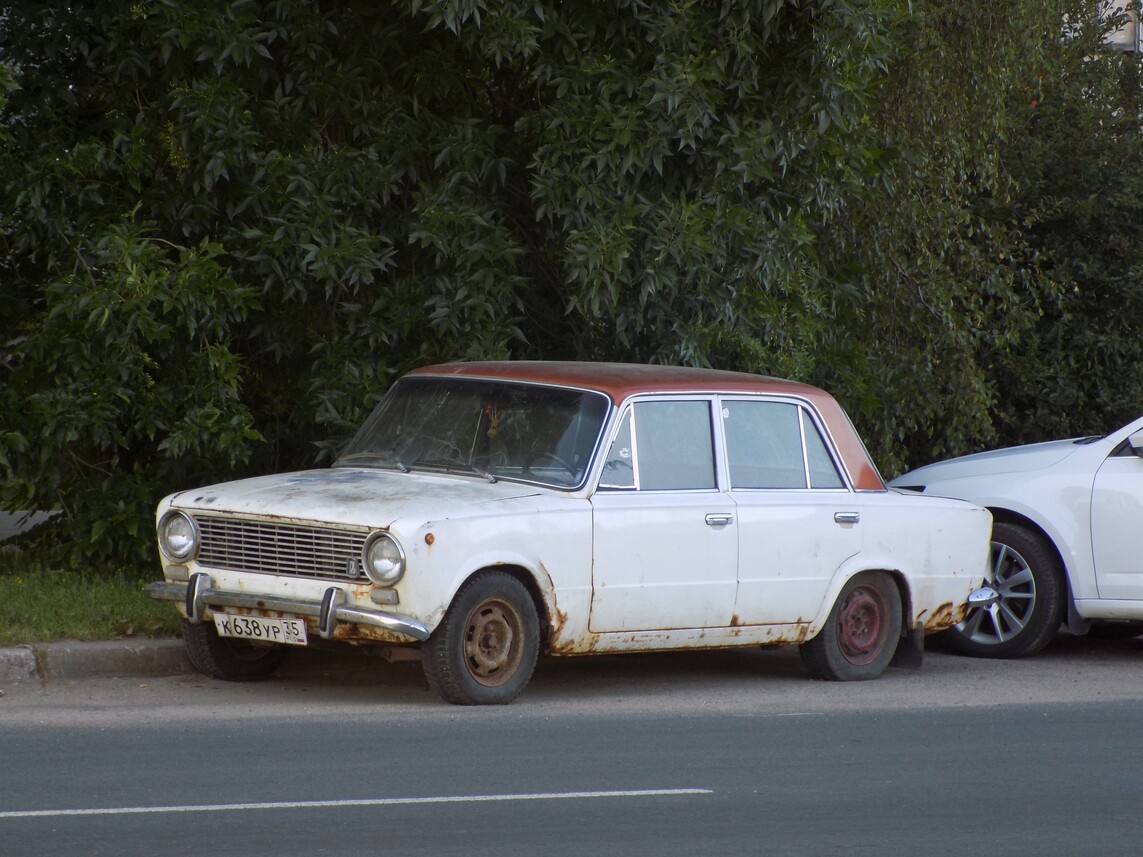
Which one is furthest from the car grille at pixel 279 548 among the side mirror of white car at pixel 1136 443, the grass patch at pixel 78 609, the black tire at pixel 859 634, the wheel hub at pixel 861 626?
the side mirror of white car at pixel 1136 443

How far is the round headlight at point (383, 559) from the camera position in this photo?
7973mm

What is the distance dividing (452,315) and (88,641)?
2937 mm

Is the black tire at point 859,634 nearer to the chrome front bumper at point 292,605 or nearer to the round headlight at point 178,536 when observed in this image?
the chrome front bumper at point 292,605

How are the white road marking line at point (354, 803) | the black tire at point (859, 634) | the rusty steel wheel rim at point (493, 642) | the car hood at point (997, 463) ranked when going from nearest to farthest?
1. the white road marking line at point (354, 803)
2. the rusty steel wheel rim at point (493, 642)
3. the black tire at point (859, 634)
4. the car hood at point (997, 463)

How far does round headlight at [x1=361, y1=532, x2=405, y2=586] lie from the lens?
7973 millimetres

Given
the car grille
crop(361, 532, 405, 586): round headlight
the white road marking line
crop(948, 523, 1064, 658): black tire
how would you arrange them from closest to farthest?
the white road marking line < crop(361, 532, 405, 586): round headlight < the car grille < crop(948, 523, 1064, 658): black tire

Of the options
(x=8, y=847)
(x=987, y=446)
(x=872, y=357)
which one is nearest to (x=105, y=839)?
(x=8, y=847)

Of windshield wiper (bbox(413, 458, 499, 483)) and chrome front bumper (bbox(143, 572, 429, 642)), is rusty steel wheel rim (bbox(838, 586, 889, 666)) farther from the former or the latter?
chrome front bumper (bbox(143, 572, 429, 642))

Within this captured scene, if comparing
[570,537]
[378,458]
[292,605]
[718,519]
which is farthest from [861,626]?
[292,605]

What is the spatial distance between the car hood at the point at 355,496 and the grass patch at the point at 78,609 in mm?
1087

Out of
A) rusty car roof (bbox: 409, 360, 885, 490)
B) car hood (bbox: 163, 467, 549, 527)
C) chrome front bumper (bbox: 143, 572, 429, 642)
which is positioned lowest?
chrome front bumper (bbox: 143, 572, 429, 642)

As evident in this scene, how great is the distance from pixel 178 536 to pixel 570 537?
193 centimetres

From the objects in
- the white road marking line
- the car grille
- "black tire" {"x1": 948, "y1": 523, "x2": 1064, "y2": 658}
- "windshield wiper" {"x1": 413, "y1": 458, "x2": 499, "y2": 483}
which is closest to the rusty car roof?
"windshield wiper" {"x1": 413, "y1": 458, "x2": 499, "y2": 483}

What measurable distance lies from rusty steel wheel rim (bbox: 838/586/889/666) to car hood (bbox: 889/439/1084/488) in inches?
63.4
